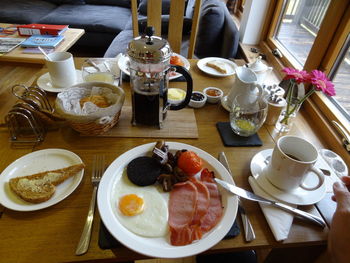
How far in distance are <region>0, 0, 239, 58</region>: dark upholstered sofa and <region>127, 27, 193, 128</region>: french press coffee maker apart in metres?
1.29

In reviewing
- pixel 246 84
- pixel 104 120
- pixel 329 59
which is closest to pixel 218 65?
pixel 246 84

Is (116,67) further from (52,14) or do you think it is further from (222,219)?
(52,14)

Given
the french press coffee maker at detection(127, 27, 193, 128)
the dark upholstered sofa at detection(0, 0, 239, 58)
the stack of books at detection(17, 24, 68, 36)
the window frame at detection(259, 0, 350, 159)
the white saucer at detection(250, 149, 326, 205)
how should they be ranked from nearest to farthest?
the white saucer at detection(250, 149, 326, 205)
the french press coffee maker at detection(127, 27, 193, 128)
the window frame at detection(259, 0, 350, 159)
the stack of books at detection(17, 24, 68, 36)
the dark upholstered sofa at detection(0, 0, 239, 58)

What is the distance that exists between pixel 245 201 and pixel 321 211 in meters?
0.20

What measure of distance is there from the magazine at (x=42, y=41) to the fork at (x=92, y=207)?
3.92 feet

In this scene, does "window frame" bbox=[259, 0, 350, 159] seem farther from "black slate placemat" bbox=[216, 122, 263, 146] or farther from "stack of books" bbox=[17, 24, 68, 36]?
"stack of books" bbox=[17, 24, 68, 36]

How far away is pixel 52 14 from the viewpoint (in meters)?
3.02

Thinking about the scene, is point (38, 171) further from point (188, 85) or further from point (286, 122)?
point (286, 122)

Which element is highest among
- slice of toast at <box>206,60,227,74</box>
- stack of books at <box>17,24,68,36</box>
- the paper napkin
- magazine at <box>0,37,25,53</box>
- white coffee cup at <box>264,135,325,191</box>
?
white coffee cup at <box>264,135,325,191</box>

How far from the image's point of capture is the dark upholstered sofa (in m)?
2.03

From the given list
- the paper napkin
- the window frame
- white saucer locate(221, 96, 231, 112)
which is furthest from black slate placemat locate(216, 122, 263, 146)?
the window frame

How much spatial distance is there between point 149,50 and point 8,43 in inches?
54.1

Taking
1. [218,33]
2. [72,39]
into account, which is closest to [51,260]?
[72,39]

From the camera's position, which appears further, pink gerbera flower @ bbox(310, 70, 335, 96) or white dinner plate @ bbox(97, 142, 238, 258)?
pink gerbera flower @ bbox(310, 70, 335, 96)
